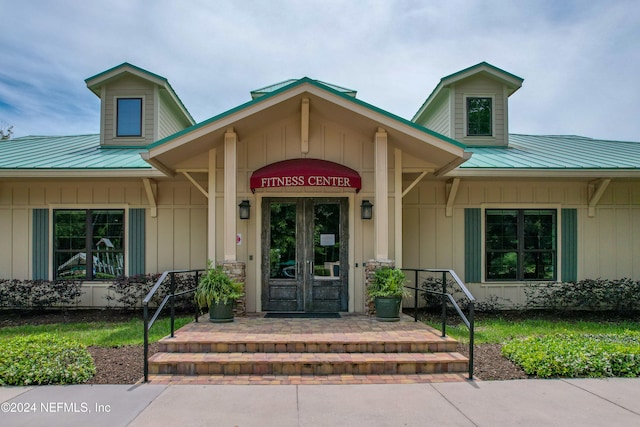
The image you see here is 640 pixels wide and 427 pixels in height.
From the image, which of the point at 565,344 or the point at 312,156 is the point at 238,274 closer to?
the point at 312,156

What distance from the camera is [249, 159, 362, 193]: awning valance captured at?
24.8 ft

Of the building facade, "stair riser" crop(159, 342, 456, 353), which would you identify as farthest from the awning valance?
"stair riser" crop(159, 342, 456, 353)

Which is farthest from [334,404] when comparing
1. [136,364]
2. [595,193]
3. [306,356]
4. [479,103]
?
[479,103]

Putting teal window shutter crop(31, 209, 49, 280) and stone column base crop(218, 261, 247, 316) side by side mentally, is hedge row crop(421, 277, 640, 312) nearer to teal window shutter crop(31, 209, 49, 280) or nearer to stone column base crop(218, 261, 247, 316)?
stone column base crop(218, 261, 247, 316)

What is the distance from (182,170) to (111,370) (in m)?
4.13

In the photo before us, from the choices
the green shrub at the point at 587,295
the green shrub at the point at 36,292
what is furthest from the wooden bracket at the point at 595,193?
the green shrub at the point at 36,292

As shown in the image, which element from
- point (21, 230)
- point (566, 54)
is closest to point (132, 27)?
point (21, 230)

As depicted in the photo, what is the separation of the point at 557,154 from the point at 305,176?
6.76 m

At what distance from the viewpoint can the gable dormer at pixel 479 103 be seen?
1144cm

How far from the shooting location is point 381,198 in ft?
25.1

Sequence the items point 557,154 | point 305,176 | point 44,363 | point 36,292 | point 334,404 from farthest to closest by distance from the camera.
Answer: point 557,154, point 36,292, point 305,176, point 44,363, point 334,404

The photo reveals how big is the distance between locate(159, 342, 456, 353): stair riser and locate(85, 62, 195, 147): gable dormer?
7.11 m

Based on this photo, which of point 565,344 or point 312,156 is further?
point 312,156

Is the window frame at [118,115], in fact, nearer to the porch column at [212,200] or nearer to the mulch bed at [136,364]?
the porch column at [212,200]
